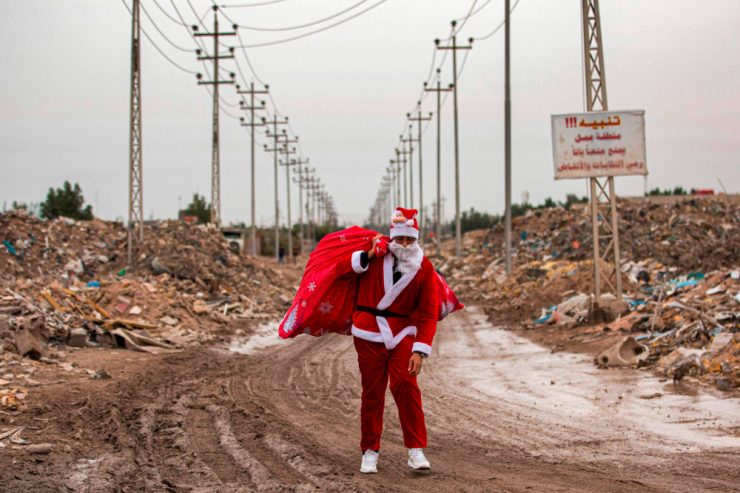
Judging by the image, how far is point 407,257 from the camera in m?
6.70

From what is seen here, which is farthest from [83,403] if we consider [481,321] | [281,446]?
[481,321]

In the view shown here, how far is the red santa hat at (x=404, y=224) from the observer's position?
6.68m

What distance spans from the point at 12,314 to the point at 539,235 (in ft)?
109

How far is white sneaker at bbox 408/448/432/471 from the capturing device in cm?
641

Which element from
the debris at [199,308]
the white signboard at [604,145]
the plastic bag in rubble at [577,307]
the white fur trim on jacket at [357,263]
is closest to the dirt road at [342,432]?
the white fur trim on jacket at [357,263]

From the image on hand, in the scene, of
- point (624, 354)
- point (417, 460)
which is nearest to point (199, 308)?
point (624, 354)

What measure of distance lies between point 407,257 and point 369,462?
1.58m

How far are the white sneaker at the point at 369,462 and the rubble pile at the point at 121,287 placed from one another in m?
7.56

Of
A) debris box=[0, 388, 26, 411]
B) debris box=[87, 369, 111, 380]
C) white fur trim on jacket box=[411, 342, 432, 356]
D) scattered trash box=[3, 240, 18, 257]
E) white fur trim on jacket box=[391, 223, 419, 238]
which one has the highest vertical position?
scattered trash box=[3, 240, 18, 257]

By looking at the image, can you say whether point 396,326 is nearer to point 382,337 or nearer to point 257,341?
point 382,337

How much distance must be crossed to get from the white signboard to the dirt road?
5.68 metres

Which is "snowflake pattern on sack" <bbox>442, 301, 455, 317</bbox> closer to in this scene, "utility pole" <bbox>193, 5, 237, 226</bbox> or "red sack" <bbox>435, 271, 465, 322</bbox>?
"red sack" <bbox>435, 271, 465, 322</bbox>

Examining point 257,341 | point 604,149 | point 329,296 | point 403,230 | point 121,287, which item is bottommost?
point 257,341

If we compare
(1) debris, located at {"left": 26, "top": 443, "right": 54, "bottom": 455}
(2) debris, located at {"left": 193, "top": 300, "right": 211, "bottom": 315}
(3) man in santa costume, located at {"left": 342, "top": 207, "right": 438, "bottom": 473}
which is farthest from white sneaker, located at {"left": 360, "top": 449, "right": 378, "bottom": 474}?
(2) debris, located at {"left": 193, "top": 300, "right": 211, "bottom": 315}
